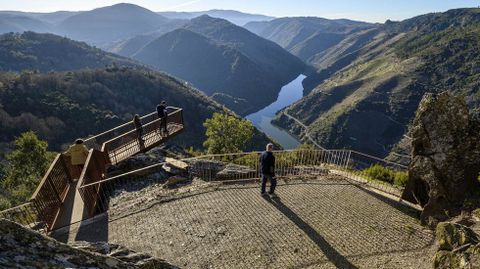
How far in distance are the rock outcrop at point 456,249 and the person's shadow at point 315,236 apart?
2568 millimetres

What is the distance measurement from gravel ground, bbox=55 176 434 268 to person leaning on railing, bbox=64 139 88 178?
9.69ft

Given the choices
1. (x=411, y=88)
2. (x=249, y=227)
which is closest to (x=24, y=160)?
(x=249, y=227)

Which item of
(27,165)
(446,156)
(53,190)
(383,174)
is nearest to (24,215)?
(53,190)

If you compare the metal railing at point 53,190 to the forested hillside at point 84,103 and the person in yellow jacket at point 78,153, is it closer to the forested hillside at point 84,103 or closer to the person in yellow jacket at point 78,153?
the person in yellow jacket at point 78,153

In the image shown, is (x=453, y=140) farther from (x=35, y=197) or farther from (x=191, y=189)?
(x=35, y=197)

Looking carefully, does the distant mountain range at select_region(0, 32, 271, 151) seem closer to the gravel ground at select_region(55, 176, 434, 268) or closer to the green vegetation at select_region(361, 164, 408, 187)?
the green vegetation at select_region(361, 164, 408, 187)

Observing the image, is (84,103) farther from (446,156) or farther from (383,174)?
(446,156)

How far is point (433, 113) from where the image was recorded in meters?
11.6

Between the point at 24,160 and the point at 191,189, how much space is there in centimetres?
2468

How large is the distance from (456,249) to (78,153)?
12.6 m

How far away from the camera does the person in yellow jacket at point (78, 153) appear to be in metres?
13.8

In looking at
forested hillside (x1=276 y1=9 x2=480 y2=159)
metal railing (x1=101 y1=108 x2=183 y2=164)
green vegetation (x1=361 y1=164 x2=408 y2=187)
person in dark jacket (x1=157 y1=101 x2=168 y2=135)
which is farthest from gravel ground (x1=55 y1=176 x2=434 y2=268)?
forested hillside (x1=276 y1=9 x2=480 y2=159)

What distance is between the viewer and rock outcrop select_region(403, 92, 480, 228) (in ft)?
36.1

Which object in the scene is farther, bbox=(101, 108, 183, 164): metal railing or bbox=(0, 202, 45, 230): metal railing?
bbox=(101, 108, 183, 164): metal railing
